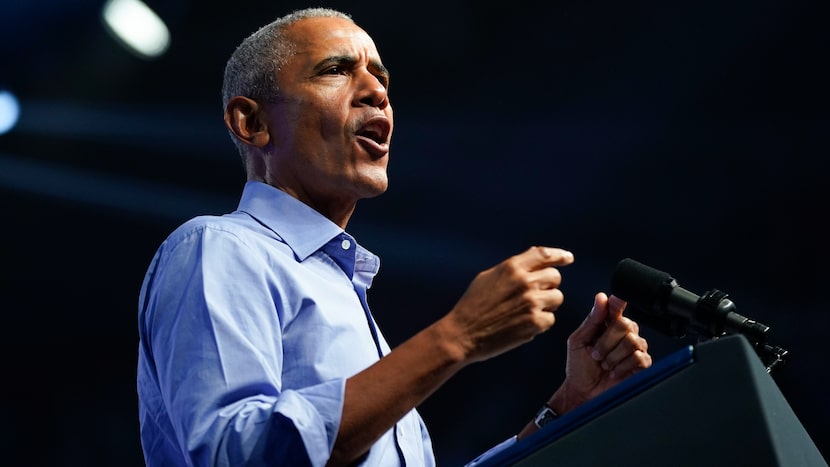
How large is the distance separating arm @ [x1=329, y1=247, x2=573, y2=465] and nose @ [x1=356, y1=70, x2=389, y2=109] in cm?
76

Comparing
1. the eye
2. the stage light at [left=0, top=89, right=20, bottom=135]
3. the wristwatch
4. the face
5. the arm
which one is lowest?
the wristwatch

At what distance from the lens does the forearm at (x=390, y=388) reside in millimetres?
1102

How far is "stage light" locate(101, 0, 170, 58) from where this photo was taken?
3.60m

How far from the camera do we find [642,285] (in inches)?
52.8

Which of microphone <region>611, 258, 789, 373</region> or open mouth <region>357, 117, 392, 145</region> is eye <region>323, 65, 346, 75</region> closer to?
open mouth <region>357, 117, 392, 145</region>

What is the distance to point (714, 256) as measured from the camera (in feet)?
10.9

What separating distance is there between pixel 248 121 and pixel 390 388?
37.2 inches

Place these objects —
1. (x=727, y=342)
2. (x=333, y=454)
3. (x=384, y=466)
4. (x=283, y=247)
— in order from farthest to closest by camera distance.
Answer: (x=283, y=247) < (x=384, y=466) < (x=333, y=454) < (x=727, y=342)

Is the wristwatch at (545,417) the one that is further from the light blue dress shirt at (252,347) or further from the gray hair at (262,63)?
the gray hair at (262,63)

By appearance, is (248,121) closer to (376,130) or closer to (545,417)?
(376,130)

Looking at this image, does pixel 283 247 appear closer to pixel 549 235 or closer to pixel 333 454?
pixel 333 454

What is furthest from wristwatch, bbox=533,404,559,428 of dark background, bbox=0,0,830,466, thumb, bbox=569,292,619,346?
dark background, bbox=0,0,830,466

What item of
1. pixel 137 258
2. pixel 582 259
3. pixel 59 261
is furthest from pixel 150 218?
pixel 582 259

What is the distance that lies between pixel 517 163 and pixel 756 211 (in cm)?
103
